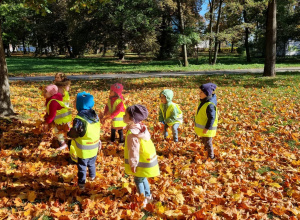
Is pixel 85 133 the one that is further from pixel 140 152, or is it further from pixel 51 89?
pixel 51 89

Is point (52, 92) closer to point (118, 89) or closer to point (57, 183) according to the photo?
point (118, 89)

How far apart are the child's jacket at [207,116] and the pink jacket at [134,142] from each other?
71.3 inches

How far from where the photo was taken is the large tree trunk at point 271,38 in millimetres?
13991

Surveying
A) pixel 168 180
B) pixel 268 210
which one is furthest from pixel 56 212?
pixel 268 210

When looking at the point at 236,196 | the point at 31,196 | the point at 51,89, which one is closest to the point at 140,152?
the point at 236,196

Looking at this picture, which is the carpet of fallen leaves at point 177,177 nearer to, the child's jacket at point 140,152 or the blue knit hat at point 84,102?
the child's jacket at point 140,152

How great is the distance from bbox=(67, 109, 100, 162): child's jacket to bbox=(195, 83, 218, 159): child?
2082 millimetres

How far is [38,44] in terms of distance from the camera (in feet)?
144

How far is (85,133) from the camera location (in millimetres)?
3465

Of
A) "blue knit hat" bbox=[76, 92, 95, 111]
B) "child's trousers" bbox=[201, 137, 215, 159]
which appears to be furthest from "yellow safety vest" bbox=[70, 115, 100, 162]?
"child's trousers" bbox=[201, 137, 215, 159]

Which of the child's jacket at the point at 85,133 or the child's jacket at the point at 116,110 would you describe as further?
the child's jacket at the point at 116,110

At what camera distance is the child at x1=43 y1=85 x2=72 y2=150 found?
15.7ft

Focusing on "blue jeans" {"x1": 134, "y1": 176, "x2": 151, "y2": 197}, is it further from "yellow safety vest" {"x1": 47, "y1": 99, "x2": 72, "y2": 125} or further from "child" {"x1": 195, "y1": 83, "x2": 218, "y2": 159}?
"yellow safety vest" {"x1": 47, "y1": 99, "x2": 72, "y2": 125}

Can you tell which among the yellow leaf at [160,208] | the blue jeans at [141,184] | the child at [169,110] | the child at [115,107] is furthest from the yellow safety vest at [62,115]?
the yellow leaf at [160,208]
